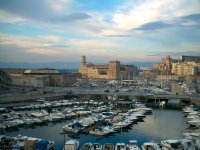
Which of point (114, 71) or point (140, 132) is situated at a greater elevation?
point (114, 71)

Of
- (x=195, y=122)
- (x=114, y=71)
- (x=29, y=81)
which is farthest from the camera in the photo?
(x=114, y=71)

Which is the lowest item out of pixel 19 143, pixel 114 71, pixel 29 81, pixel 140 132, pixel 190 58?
pixel 140 132

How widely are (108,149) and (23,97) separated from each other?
1243 cm

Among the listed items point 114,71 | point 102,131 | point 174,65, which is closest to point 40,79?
point 114,71

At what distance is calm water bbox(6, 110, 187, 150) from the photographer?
12061 millimetres

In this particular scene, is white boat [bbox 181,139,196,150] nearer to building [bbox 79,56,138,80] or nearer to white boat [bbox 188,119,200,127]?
white boat [bbox 188,119,200,127]

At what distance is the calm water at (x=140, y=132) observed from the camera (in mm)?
12061

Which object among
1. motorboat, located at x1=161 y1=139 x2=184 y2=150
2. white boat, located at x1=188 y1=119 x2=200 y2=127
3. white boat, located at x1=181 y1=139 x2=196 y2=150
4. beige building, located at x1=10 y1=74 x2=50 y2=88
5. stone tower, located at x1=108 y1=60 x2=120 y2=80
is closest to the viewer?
white boat, located at x1=181 y1=139 x2=196 y2=150

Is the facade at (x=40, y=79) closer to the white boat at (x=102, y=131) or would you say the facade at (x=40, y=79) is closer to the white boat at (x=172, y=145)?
the white boat at (x=102, y=131)

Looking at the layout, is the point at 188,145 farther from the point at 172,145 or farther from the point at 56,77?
the point at 56,77

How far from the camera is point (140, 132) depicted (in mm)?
13430

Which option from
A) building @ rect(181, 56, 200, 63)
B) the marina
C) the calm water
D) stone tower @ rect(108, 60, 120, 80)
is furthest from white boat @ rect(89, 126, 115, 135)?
building @ rect(181, 56, 200, 63)

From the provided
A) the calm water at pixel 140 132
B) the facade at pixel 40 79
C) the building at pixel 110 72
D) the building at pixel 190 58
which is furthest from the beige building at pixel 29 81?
the building at pixel 190 58

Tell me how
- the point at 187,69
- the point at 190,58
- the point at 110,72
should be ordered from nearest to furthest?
the point at 187,69, the point at 110,72, the point at 190,58
